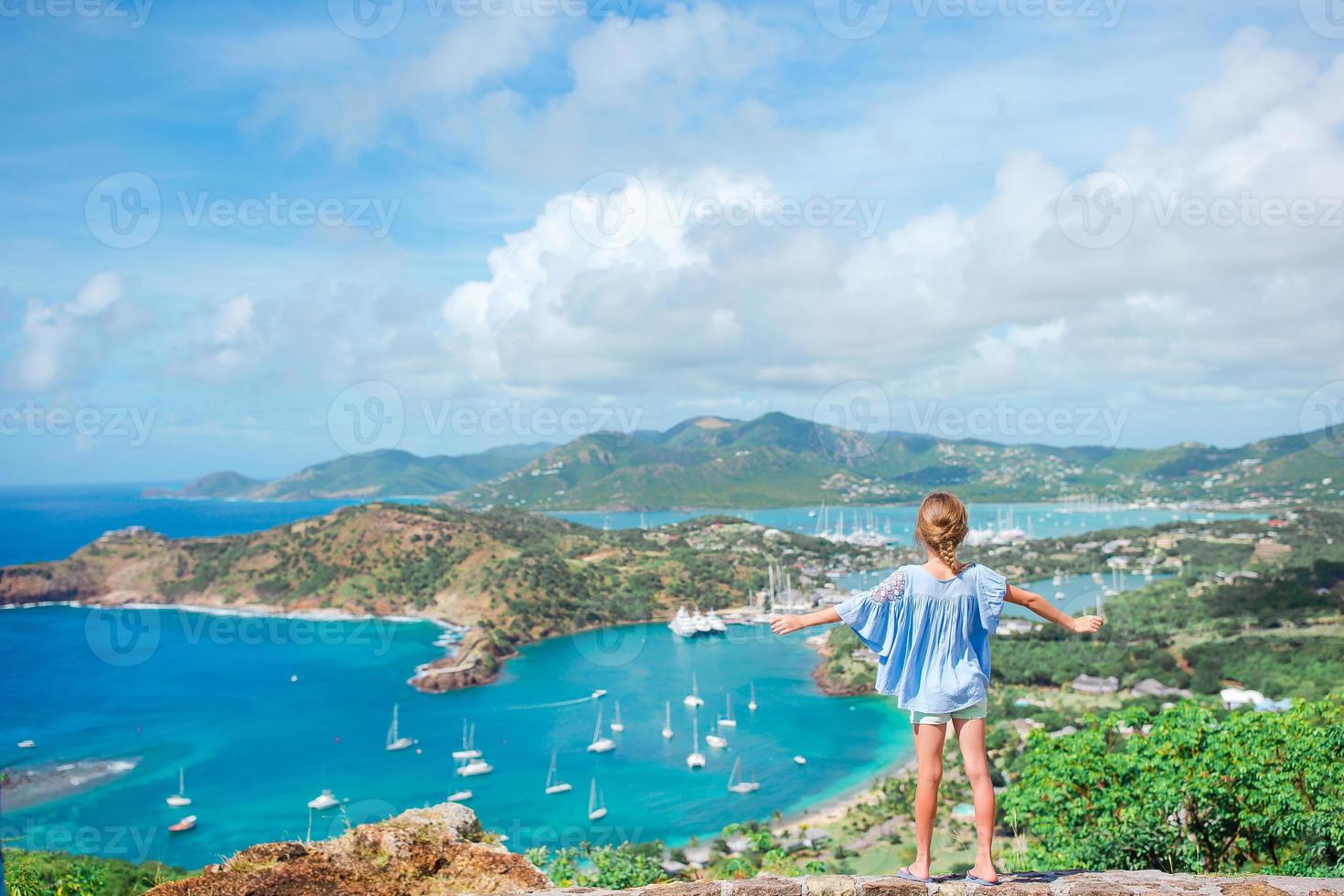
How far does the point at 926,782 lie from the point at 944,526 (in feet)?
3.31

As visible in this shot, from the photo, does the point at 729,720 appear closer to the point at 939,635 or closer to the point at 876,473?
the point at 939,635

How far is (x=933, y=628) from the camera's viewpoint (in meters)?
3.22

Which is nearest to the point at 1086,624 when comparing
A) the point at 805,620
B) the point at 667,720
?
the point at 805,620

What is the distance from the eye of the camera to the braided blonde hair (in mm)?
3145

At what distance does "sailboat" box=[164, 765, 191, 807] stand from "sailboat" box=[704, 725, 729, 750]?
18444mm

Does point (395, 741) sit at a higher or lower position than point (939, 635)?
lower

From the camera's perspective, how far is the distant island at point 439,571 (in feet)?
183

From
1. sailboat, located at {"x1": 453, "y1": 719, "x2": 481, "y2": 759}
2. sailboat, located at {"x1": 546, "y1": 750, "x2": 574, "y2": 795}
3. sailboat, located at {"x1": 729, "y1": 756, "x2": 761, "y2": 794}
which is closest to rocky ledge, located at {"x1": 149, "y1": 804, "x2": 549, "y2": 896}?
sailboat, located at {"x1": 729, "y1": 756, "x2": 761, "y2": 794}

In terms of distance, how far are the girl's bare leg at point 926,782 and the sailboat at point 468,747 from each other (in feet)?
103

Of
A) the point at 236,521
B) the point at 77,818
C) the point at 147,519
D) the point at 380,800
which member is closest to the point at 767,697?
the point at 380,800

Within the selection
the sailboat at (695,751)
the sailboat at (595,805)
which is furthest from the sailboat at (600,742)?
the sailboat at (595,805)

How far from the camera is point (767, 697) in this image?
40031 mm

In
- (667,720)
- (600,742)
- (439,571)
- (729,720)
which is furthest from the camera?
(439,571)

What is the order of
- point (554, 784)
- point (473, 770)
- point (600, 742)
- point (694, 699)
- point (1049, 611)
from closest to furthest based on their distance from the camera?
1. point (1049, 611)
2. point (554, 784)
3. point (473, 770)
4. point (600, 742)
5. point (694, 699)
